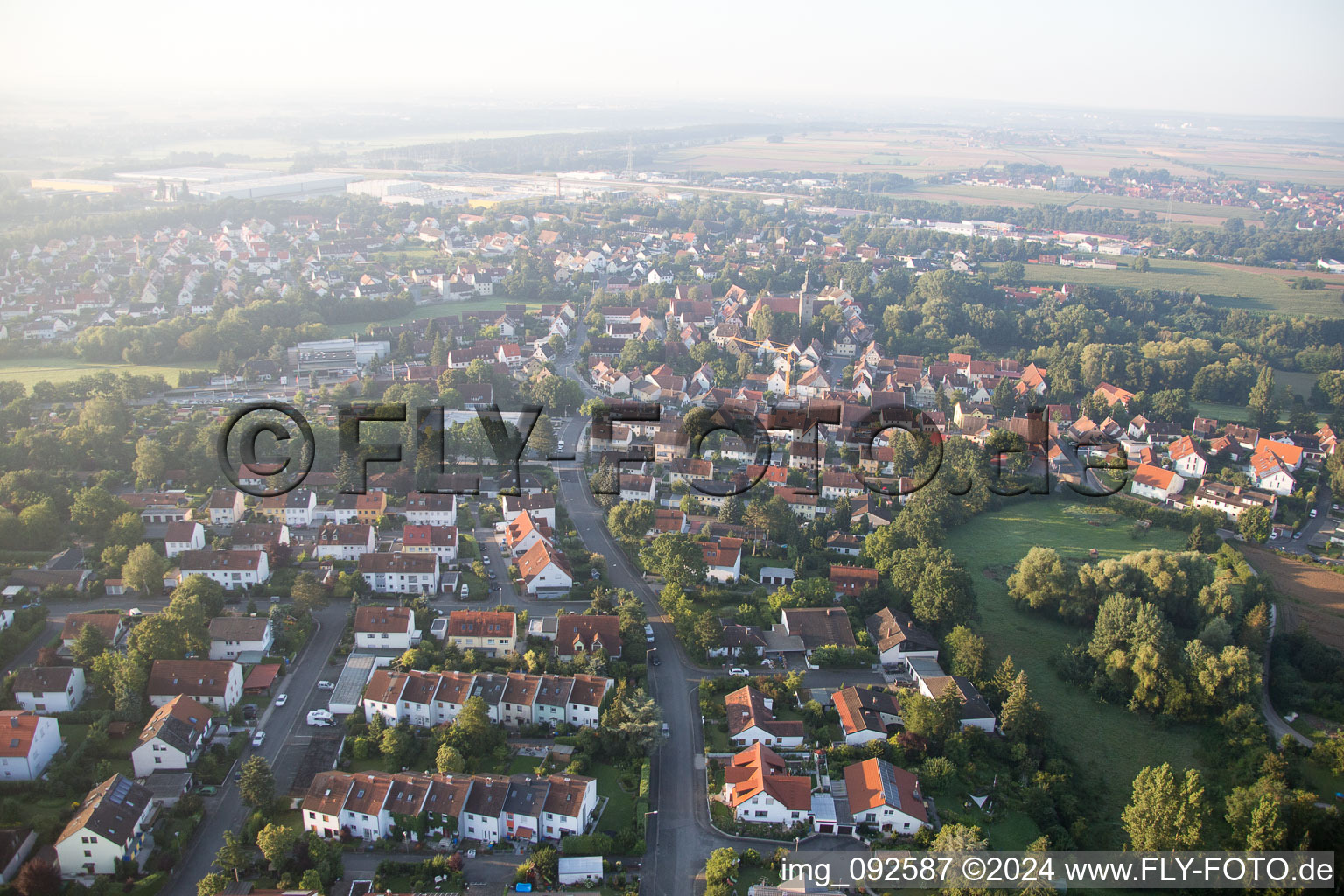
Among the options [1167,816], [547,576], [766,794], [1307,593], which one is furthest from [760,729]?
[1307,593]

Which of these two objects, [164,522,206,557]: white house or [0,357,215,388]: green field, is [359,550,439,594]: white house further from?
[0,357,215,388]: green field

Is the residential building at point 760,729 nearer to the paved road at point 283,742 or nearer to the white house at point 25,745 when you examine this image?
the paved road at point 283,742

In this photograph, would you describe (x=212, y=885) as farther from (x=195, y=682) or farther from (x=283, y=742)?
(x=195, y=682)

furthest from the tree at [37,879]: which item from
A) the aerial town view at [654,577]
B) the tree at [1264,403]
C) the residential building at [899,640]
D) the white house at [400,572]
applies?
the tree at [1264,403]

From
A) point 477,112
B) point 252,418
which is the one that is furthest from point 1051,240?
point 477,112

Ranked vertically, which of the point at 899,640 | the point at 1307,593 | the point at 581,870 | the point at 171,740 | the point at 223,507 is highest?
the point at 223,507

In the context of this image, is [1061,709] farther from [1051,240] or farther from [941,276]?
[1051,240]
